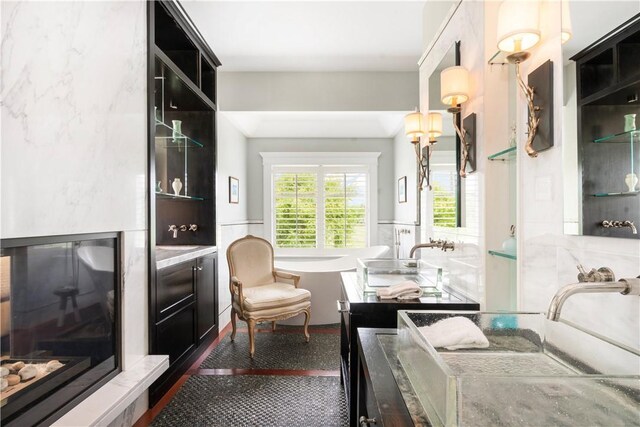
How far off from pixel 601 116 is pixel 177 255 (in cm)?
254

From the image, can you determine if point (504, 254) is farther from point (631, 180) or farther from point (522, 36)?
point (522, 36)

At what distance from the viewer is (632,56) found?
73 centimetres

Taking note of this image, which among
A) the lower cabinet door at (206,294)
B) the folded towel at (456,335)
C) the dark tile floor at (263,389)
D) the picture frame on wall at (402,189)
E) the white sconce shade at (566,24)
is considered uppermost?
the white sconce shade at (566,24)

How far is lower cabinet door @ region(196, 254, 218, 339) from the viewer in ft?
9.70

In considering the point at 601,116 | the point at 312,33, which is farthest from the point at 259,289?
the point at 601,116

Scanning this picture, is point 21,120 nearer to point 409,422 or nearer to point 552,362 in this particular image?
point 409,422

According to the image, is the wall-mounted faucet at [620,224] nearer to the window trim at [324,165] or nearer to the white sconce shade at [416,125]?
the white sconce shade at [416,125]

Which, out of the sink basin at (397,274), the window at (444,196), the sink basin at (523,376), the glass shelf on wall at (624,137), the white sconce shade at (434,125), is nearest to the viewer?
the sink basin at (523,376)

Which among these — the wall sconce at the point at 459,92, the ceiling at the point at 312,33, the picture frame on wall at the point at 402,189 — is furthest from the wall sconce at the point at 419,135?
the picture frame on wall at the point at 402,189

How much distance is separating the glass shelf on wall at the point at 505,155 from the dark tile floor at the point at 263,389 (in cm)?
168

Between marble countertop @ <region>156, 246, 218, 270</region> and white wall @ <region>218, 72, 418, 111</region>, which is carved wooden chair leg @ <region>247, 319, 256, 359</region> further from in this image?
white wall @ <region>218, 72, 418, 111</region>

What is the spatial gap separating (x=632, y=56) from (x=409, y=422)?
3.02 feet

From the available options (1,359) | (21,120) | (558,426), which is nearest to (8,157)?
(21,120)

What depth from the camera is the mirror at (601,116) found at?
2.43 ft
